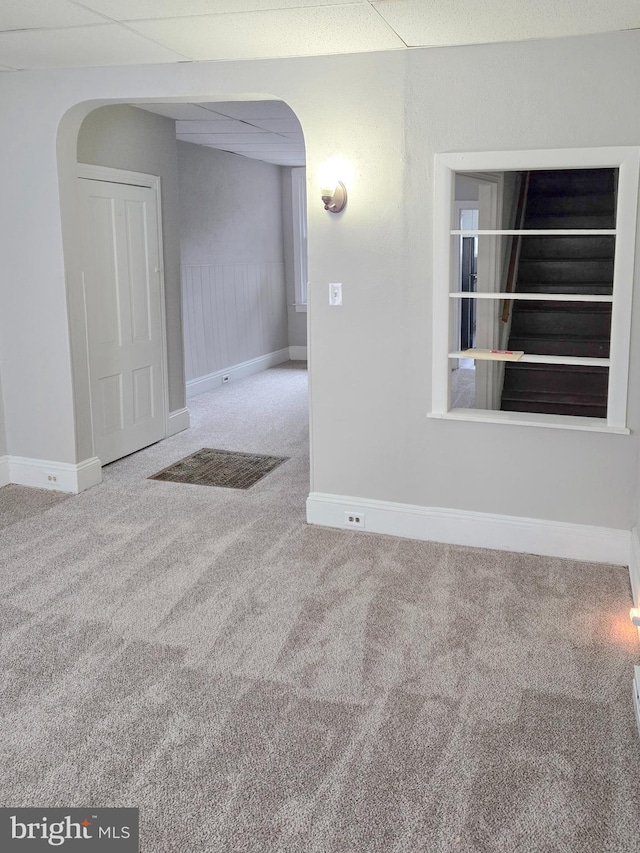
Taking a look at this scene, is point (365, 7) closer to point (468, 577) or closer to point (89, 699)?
point (468, 577)

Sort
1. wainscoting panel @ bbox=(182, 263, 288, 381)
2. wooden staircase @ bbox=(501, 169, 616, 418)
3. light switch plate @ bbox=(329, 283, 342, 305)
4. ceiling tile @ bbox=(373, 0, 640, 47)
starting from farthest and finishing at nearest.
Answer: wainscoting panel @ bbox=(182, 263, 288, 381) → wooden staircase @ bbox=(501, 169, 616, 418) → light switch plate @ bbox=(329, 283, 342, 305) → ceiling tile @ bbox=(373, 0, 640, 47)

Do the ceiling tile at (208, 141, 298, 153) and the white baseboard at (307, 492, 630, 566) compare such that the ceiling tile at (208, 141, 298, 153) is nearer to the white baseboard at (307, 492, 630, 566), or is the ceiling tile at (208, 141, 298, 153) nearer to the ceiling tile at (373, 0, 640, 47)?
the ceiling tile at (373, 0, 640, 47)

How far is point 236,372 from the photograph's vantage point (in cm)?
845

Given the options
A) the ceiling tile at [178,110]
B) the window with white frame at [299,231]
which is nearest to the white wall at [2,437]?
the ceiling tile at [178,110]

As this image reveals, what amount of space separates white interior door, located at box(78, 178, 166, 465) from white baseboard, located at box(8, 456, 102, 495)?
1.06ft

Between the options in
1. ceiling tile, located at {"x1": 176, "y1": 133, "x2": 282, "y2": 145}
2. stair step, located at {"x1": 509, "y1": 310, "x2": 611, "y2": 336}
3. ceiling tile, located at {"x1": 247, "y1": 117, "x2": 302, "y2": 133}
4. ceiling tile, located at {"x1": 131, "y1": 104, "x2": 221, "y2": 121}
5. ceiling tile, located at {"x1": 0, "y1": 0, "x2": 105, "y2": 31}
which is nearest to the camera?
ceiling tile, located at {"x1": 0, "y1": 0, "x2": 105, "y2": 31}

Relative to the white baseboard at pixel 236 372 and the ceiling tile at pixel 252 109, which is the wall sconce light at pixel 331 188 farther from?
the white baseboard at pixel 236 372

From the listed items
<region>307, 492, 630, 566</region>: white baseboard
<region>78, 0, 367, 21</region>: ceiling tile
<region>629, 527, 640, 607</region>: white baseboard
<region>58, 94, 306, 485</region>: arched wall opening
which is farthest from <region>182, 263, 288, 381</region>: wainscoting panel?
<region>629, 527, 640, 607</region>: white baseboard

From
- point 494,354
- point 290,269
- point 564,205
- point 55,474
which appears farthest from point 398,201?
point 290,269

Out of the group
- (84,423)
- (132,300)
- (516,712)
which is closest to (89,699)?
(516,712)

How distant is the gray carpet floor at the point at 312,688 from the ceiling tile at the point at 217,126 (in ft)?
10.8

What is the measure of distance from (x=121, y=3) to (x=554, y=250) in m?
3.35

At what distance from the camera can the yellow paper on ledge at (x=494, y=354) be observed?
3709 millimetres

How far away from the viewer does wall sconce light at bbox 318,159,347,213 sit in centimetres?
370
